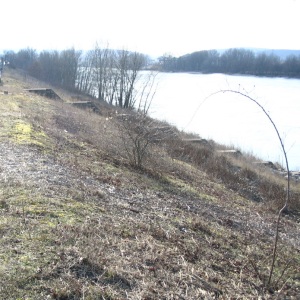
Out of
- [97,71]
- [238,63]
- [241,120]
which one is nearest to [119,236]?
[241,120]

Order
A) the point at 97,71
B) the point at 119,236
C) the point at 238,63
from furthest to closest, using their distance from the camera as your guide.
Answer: the point at 238,63 < the point at 97,71 < the point at 119,236

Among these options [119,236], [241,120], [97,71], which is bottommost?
[241,120]

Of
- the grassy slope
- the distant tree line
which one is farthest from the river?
the grassy slope

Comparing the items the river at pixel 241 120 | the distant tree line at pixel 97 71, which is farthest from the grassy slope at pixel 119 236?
the distant tree line at pixel 97 71

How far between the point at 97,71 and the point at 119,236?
2006 inches

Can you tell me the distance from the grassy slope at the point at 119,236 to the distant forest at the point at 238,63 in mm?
65997

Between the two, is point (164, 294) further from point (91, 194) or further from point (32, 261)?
point (91, 194)

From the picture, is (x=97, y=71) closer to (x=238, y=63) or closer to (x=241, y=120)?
(x=241, y=120)

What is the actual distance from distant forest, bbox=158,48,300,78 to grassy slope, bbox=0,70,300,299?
217 feet

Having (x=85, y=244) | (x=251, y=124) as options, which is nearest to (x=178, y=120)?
(x=251, y=124)

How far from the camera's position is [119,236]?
4273 mm

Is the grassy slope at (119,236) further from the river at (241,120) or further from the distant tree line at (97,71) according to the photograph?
the distant tree line at (97,71)

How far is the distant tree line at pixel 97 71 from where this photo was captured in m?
44.7

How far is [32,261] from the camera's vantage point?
3256mm
